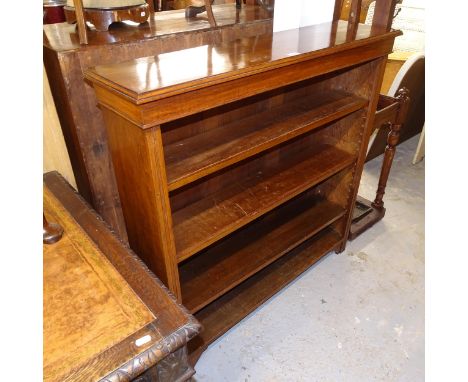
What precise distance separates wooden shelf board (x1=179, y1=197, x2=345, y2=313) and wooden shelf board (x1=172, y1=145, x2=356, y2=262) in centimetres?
30

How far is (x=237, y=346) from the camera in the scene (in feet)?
5.26

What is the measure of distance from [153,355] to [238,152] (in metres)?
0.65

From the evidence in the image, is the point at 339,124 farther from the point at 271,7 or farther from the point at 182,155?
the point at 182,155

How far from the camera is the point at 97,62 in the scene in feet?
3.50

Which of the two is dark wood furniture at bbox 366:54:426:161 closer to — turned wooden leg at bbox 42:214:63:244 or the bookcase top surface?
the bookcase top surface

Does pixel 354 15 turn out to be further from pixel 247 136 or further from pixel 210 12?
pixel 247 136

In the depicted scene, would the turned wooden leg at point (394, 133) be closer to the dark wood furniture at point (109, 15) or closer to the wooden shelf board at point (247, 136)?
the wooden shelf board at point (247, 136)

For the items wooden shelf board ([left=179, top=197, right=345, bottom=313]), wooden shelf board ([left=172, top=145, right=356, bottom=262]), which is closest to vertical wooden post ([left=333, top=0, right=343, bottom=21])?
wooden shelf board ([left=172, top=145, right=356, bottom=262])

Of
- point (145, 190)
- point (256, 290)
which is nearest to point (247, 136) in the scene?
point (145, 190)

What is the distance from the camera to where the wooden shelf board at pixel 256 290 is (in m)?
1.55

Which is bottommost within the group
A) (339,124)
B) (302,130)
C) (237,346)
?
(237,346)

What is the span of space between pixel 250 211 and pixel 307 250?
2.47 feet

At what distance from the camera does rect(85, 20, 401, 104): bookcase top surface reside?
85 cm
